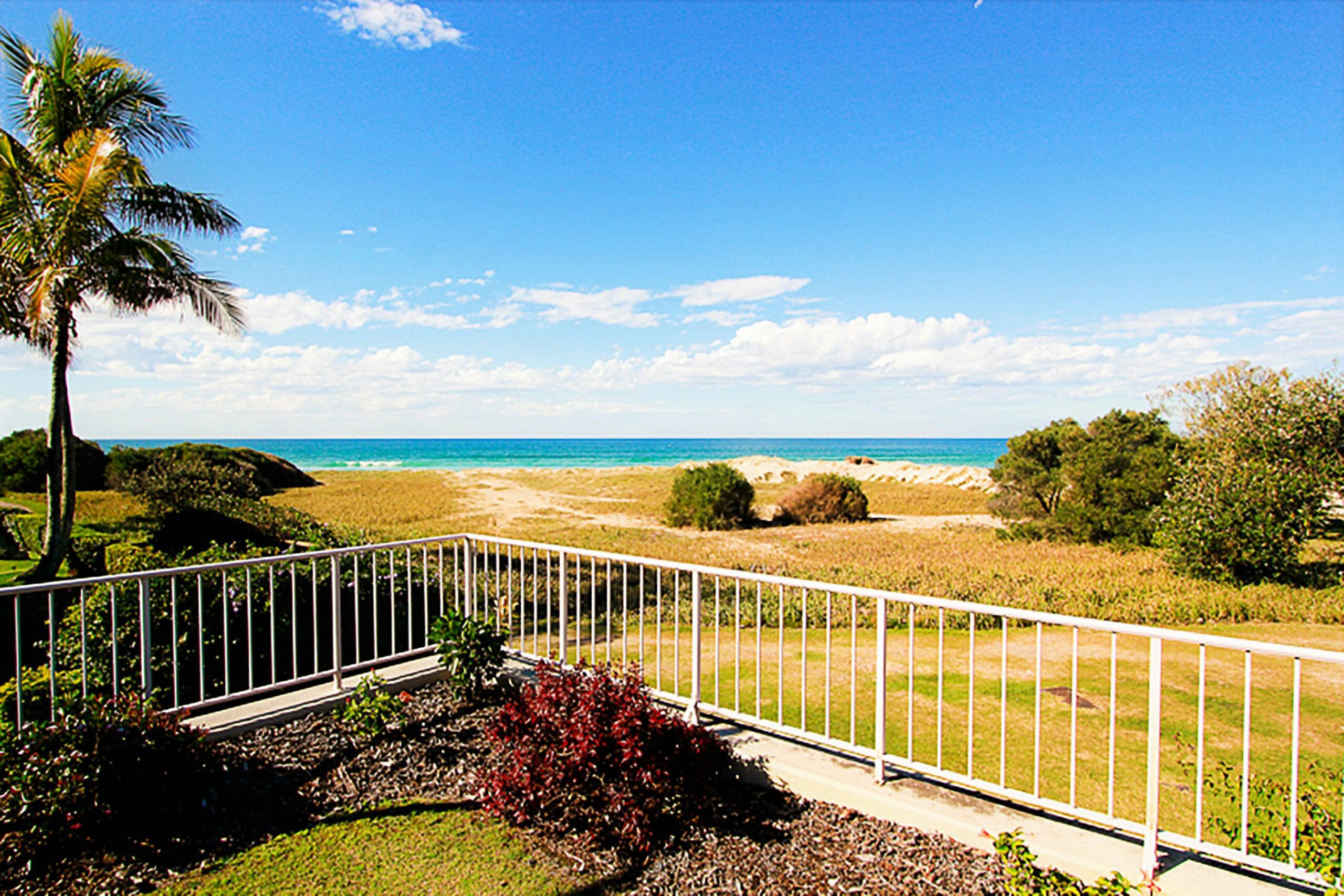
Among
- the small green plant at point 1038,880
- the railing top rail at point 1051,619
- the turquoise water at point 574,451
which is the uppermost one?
the railing top rail at point 1051,619

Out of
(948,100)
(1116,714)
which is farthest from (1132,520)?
(1116,714)

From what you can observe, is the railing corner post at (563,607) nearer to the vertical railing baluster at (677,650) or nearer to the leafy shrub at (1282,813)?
the vertical railing baluster at (677,650)

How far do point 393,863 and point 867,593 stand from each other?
2495 millimetres

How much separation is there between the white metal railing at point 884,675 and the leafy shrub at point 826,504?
38.6 feet

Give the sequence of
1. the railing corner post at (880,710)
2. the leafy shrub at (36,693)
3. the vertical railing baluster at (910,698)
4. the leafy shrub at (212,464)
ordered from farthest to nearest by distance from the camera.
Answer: the leafy shrub at (212,464) → the leafy shrub at (36,693) → the railing corner post at (880,710) → the vertical railing baluster at (910,698)

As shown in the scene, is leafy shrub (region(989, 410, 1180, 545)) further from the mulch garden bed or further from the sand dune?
the sand dune

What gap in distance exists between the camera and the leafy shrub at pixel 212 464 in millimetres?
12828

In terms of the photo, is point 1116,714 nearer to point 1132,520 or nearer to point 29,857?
point 29,857

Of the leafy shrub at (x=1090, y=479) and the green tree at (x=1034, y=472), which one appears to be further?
the green tree at (x=1034, y=472)

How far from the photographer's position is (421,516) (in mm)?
19609

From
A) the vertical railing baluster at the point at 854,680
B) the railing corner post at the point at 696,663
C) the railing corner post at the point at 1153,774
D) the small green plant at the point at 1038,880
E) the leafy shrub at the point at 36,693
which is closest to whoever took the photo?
the small green plant at the point at 1038,880

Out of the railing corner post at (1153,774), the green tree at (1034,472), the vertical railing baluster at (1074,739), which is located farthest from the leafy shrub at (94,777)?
the green tree at (1034,472)

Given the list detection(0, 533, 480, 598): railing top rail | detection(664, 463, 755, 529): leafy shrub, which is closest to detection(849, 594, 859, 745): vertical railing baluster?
detection(0, 533, 480, 598): railing top rail

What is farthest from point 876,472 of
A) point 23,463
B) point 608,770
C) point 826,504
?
point 608,770
